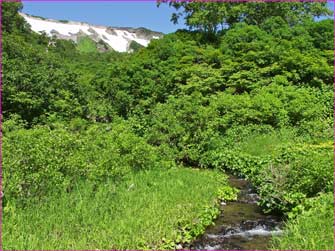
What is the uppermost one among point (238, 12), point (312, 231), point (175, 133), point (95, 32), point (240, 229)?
point (95, 32)

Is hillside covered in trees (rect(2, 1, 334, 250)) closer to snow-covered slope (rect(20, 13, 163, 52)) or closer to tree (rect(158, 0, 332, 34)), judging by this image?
tree (rect(158, 0, 332, 34))

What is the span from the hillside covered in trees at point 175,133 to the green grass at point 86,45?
31.2ft

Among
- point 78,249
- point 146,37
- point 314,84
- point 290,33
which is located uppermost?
point 146,37

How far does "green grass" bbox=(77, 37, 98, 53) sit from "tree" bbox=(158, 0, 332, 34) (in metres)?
17.6

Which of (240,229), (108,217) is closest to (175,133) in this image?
(240,229)

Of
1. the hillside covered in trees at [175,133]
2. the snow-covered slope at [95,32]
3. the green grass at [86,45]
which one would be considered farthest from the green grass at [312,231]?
the snow-covered slope at [95,32]

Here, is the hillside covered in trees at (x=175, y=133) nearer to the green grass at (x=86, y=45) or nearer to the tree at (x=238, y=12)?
the tree at (x=238, y=12)

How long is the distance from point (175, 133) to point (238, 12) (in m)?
10.6

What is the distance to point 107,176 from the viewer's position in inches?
325

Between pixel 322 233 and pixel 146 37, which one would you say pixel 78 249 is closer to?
pixel 322 233

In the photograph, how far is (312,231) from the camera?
19.5 ft

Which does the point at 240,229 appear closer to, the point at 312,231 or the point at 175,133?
the point at 312,231

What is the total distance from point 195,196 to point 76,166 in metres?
2.33

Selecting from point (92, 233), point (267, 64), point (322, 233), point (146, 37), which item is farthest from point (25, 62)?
point (146, 37)
